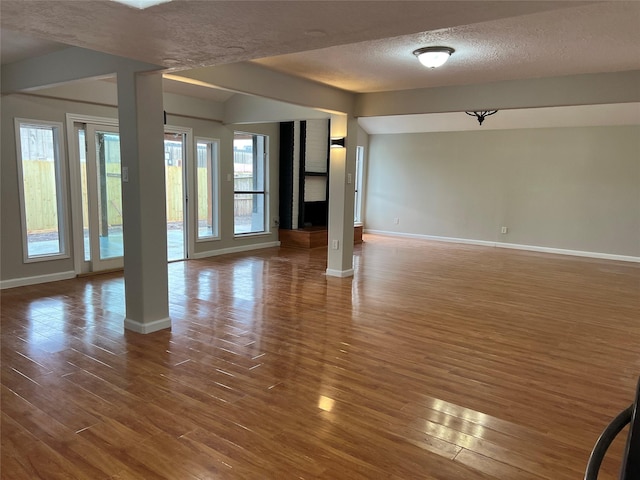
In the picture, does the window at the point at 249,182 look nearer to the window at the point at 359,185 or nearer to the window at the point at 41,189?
the window at the point at 359,185

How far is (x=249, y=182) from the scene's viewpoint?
26.8 ft

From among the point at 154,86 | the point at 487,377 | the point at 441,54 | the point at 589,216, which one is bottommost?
the point at 487,377

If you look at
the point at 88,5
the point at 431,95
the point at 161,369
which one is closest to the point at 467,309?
the point at 431,95

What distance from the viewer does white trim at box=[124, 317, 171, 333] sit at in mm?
3674

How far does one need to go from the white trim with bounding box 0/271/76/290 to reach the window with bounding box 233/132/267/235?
9.62ft

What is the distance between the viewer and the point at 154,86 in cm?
354

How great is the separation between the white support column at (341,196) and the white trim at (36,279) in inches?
131

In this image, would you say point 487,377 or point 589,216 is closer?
point 487,377

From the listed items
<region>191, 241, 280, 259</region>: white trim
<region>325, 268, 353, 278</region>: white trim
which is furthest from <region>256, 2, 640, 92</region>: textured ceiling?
<region>191, 241, 280, 259</region>: white trim

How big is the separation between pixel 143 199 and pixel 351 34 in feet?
7.03

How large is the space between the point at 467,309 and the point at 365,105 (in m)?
2.85

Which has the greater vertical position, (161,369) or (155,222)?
(155,222)

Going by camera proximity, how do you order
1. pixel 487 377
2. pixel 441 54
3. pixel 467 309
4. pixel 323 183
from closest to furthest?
pixel 487 377
pixel 441 54
pixel 467 309
pixel 323 183

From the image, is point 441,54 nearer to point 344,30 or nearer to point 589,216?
point 344,30
